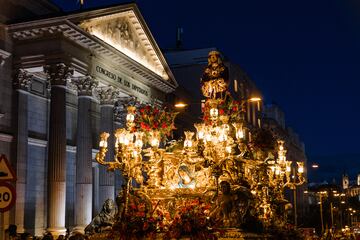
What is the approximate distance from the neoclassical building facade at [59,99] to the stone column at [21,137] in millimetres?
55

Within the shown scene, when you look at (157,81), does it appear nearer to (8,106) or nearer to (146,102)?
(146,102)

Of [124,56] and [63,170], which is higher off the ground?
[124,56]

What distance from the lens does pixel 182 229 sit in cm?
1457

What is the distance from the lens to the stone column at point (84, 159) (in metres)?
30.8

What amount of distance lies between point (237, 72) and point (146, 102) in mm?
34270

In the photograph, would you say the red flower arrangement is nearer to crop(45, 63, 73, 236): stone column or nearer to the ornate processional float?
the ornate processional float

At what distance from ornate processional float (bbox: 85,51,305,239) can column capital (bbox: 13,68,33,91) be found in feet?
43.0

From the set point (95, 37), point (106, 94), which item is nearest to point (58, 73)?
point (95, 37)

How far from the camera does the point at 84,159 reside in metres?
31.2

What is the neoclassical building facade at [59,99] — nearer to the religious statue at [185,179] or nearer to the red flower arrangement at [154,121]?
the red flower arrangement at [154,121]

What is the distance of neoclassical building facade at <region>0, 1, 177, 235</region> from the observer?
95.7 feet

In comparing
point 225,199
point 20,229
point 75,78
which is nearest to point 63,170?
point 20,229

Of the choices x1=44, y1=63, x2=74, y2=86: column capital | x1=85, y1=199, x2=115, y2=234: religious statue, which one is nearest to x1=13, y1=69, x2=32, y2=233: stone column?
x1=44, y1=63, x2=74, y2=86: column capital

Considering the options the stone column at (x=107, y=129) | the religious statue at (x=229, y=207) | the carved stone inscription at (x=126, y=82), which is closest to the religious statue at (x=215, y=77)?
the religious statue at (x=229, y=207)
